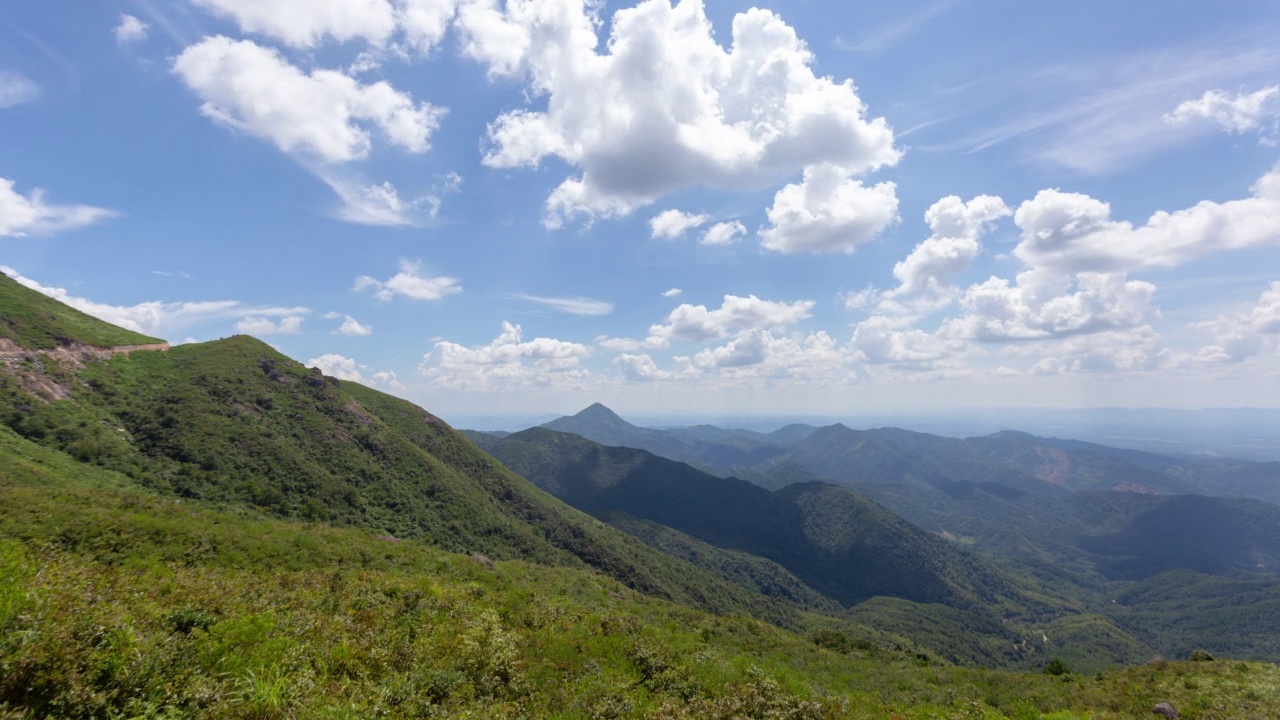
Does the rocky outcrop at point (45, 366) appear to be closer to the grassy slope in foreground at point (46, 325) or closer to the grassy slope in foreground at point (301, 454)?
the grassy slope in foreground at point (301, 454)

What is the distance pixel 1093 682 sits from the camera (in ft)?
92.7

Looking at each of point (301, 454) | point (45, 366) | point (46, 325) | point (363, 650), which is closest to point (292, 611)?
point (363, 650)

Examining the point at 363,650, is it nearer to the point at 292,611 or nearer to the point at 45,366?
the point at 292,611

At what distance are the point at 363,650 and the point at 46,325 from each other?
314 feet

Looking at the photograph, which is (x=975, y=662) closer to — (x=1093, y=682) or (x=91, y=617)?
(x=1093, y=682)

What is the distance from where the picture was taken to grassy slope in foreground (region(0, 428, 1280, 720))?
8266mm

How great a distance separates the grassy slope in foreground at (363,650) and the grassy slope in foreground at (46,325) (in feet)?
123

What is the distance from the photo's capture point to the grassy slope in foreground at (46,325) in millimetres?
61625

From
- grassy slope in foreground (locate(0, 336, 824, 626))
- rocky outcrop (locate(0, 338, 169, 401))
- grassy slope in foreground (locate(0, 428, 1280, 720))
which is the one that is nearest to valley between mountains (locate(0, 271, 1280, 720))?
grassy slope in foreground (locate(0, 428, 1280, 720))

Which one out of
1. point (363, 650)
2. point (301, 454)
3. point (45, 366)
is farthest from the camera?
point (301, 454)

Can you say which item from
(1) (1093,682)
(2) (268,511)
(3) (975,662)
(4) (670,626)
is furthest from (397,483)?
(3) (975,662)

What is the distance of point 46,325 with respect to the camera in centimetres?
6625

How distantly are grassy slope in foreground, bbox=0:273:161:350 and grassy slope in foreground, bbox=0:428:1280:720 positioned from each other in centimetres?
3755

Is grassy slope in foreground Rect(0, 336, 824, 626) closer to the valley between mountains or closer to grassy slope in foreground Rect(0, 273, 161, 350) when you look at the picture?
the valley between mountains
